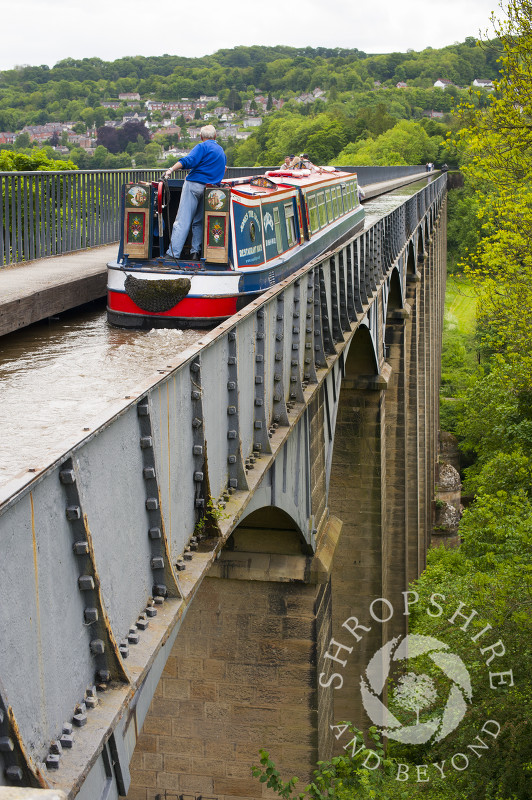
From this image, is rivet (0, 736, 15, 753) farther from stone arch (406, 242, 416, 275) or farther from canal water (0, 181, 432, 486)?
stone arch (406, 242, 416, 275)

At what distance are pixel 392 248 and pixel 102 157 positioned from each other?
1145 inches

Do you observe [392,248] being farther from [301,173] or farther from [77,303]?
[77,303]

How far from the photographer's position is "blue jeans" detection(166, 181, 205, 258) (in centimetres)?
973

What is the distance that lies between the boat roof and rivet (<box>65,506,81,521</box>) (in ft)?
24.2

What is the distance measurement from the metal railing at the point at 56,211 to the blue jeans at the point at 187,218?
2.53 m

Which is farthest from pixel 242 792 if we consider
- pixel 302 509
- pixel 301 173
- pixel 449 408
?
pixel 449 408

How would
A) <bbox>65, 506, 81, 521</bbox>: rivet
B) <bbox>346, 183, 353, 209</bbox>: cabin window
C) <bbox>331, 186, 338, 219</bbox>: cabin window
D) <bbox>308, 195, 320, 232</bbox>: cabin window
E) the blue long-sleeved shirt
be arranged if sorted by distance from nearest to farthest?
<bbox>65, 506, 81, 521</bbox>: rivet
the blue long-sleeved shirt
<bbox>308, 195, 320, 232</bbox>: cabin window
<bbox>331, 186, 338, 219</bbox>: cabin window
<bbox>346, 183, 353, 209</bbox>: cabin window

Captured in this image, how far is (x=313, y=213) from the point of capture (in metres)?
14.8

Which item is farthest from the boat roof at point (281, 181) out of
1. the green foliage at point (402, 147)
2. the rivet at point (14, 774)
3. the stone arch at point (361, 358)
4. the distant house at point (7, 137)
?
the green foliage at point (402, 147)

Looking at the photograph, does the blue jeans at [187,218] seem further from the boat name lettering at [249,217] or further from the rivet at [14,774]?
the rivet at [14,774]

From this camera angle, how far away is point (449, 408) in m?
57.2

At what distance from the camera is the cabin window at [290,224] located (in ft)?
41.0

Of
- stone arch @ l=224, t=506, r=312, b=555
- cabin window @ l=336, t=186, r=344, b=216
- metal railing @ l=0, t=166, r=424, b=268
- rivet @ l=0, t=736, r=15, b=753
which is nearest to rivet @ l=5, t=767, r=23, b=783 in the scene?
rivet @ l=0, t=736, r=15, b=753

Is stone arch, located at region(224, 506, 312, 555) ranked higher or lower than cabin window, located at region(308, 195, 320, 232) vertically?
lower
